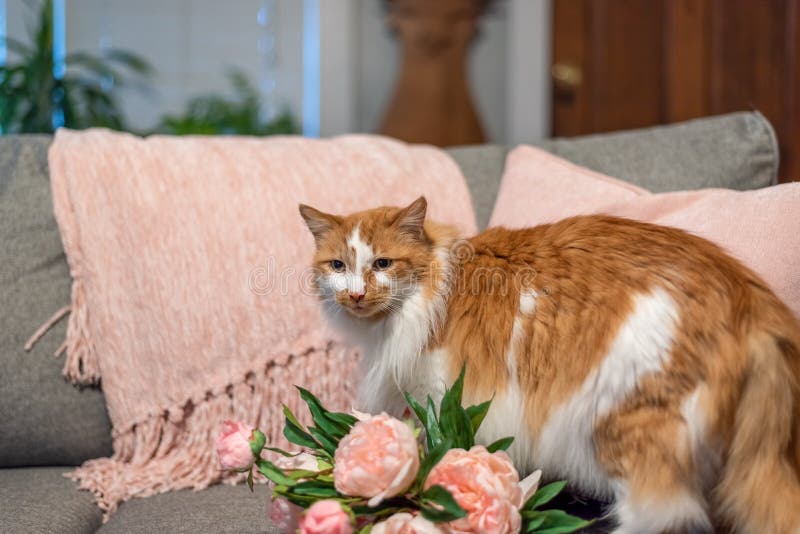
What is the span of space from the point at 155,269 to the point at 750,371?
1.02 meters

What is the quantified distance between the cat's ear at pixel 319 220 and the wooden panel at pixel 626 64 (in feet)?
6.39

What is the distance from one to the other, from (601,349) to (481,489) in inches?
10.1

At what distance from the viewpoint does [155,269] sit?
4.48ft

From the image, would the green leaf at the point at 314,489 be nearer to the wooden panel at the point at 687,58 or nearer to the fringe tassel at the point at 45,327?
the fringe tassel at the point at 45,327

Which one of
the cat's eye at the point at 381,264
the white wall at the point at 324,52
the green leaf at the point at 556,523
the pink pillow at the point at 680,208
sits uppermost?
the white wall at the point at 324,52

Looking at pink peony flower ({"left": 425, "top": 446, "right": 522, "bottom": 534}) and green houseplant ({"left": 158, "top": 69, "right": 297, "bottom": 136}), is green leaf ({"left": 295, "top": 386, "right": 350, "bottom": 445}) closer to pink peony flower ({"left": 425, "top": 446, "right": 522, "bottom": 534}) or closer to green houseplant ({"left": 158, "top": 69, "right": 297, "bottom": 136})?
pink peony flower ({"left": 425, "top": 446, "right": 522, "bottom": 534})

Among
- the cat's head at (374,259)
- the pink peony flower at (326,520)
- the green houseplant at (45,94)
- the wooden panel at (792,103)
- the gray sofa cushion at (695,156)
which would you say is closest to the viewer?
the pink peony flower at (326,520)

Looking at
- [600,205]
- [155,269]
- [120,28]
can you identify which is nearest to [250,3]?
[120,28]

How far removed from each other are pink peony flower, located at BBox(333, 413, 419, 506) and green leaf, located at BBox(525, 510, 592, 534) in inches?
6.1

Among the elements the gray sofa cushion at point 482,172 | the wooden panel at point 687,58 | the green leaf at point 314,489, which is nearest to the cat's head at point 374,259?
the green leaf at point 314,489

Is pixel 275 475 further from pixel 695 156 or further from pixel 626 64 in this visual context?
pixel 626 64

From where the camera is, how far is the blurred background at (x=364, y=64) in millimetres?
2855

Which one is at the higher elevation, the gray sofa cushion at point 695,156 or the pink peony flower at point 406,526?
the gray sofa cushion at point 695,156

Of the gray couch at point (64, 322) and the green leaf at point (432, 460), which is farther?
the gray couch at point (64, 322)
